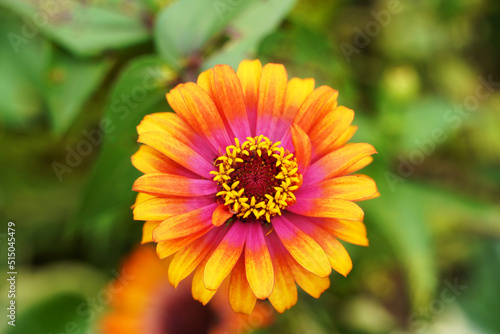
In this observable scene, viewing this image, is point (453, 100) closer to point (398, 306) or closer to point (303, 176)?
point (398, 306)

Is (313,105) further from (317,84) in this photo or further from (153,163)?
(317,84)

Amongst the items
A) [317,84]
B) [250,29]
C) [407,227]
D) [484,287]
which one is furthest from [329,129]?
[484,287]

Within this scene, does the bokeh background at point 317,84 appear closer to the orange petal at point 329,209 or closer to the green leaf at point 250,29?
the green leaf at point 250,29

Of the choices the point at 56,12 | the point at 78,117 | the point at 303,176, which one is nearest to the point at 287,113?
the point at 303,176

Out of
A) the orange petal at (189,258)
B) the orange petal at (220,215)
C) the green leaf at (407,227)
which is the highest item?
the orange petal at (220,215)

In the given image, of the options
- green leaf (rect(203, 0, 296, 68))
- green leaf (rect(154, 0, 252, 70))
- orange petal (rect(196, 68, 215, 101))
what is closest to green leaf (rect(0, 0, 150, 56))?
green leaf (rect(154, 0, 252, 70))

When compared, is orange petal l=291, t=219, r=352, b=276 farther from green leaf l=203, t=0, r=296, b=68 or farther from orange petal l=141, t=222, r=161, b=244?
green leaf l=203, t=0, r=296, b=68

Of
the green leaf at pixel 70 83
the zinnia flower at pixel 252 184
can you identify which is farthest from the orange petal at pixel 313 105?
the green leaf at pixel 70 83
